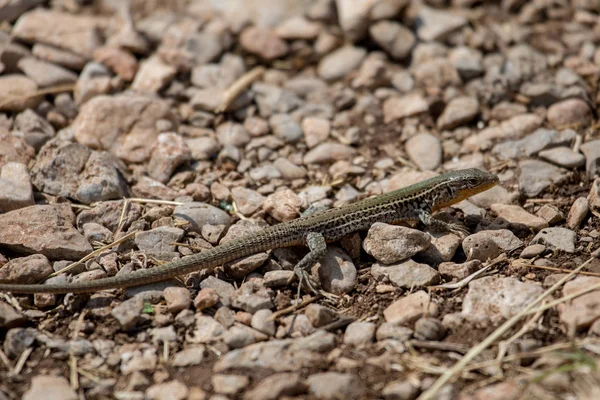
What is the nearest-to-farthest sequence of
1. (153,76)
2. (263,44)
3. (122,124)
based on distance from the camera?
1. (122,124)
2. (153,76)
3. (263,44)

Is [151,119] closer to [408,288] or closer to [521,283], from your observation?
[408,288]

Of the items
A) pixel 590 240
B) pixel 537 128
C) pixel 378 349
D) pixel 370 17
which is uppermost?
pixel 370 17

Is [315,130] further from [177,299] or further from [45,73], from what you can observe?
[45,73]

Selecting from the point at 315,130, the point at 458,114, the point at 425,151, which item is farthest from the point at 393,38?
the point at 425,151

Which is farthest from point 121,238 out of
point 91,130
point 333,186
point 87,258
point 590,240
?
point 590,240

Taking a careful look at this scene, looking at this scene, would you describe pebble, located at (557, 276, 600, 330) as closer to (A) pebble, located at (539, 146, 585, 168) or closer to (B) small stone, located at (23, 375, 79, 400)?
(A) pebble, located at (539, 146, 585, 168)

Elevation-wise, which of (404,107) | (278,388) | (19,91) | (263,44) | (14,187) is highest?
(263,44)

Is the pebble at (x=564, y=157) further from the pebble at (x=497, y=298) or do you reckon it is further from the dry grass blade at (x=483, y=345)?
the pebble at (x=497, y=298)
